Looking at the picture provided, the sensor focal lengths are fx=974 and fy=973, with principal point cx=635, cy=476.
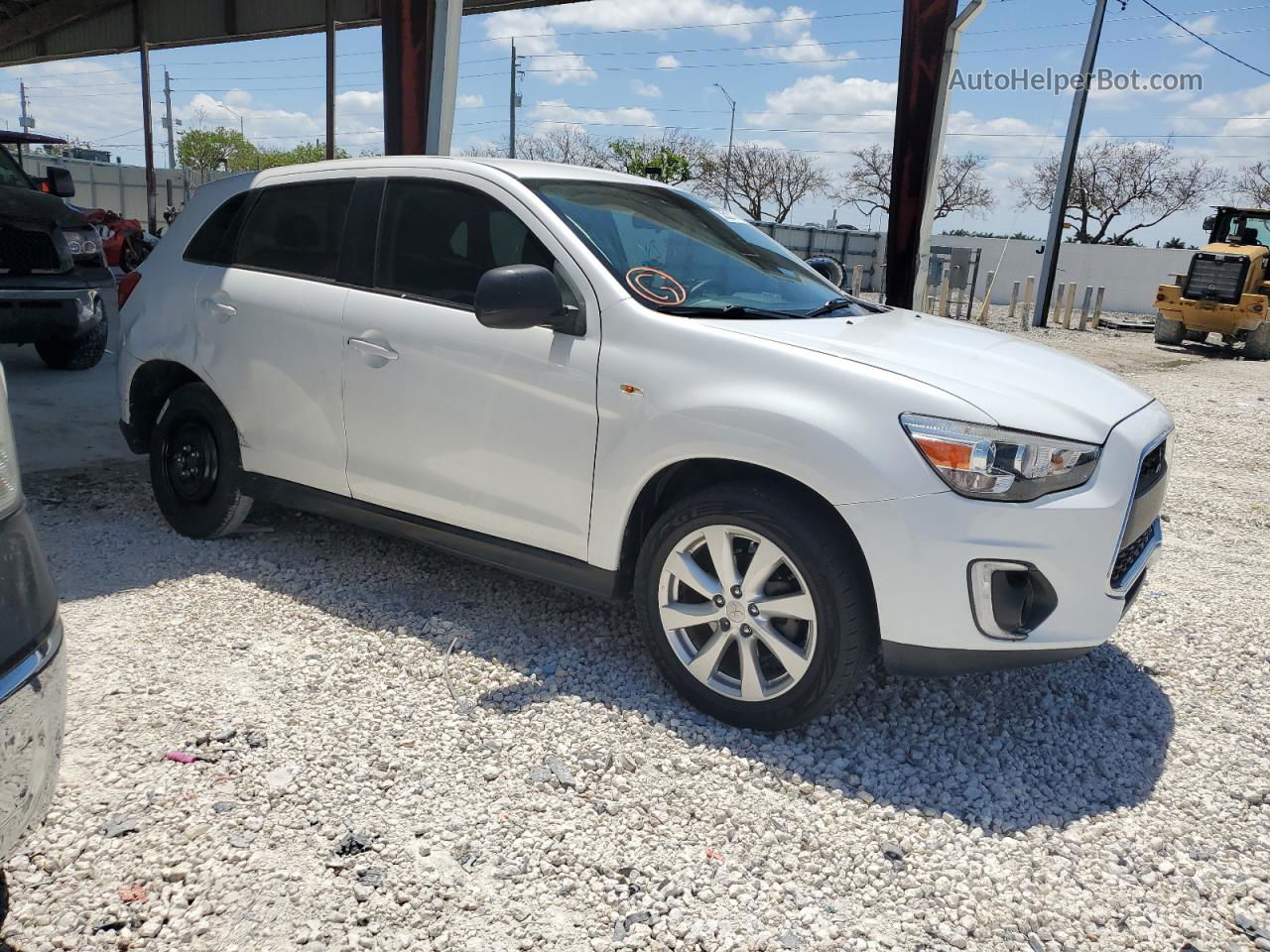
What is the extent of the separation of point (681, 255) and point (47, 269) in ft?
21.3

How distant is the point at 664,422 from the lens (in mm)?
3133

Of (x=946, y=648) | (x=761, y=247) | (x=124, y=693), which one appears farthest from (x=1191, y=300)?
(x=124, y=693)

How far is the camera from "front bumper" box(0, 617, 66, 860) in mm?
1666

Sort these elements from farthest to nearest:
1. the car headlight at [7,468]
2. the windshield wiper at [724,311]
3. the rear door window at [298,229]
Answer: the rear door window at [298,229]
the windshield wiper at [724,311]
the car headlight at [7,468]

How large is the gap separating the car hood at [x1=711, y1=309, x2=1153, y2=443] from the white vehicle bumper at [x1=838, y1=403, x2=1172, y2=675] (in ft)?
0.55

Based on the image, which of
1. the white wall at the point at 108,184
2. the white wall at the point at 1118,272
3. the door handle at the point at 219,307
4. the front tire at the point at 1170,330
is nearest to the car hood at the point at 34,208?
the door handle at the point at 219,307

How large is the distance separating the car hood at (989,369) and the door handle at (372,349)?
1342mm

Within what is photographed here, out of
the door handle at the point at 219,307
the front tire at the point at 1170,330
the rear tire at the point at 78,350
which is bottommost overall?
the rear tire at the point at 78,350

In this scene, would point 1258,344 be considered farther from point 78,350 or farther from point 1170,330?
point 78,350

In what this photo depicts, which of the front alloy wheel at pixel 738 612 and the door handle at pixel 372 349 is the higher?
the door handle at pixel 372 349

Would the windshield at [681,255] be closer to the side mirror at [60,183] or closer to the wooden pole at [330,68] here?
the side mirror at [60,183]

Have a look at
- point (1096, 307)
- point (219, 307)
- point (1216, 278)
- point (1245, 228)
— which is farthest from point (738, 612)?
point (1096, 307)

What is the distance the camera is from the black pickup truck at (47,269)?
7.61 m

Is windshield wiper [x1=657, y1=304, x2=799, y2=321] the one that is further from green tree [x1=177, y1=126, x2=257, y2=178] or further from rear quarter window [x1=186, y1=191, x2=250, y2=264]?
green tree [x1=177, y1=126, x2=257, y2=178]
